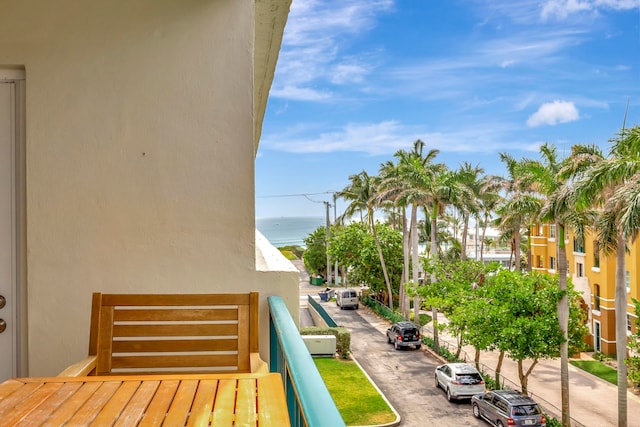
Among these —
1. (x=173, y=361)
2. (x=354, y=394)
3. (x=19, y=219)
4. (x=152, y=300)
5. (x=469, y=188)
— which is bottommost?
(x=354, y=394)

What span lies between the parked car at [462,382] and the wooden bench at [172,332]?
46.3 ft

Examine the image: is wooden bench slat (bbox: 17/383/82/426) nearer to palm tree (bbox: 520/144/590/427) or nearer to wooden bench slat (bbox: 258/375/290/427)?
wooden bench slat (bbox: 258/375/290/427)

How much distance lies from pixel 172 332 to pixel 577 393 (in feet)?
58.2

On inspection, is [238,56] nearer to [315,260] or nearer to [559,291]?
[559,291]

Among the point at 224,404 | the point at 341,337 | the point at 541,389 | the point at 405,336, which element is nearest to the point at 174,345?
the point at 224,404

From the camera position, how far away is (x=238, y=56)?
278 cm

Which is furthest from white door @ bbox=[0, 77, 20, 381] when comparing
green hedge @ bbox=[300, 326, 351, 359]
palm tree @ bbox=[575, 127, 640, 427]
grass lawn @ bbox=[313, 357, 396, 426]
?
green hedge @ bbox=[300, 326, 351, 359]

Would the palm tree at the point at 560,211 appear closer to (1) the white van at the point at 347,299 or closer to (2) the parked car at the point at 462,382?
(2) the parked car at the point at 462,382

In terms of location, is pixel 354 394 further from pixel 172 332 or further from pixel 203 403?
pixel 203 403

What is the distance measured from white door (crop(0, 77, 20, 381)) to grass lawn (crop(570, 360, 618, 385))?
1899 centimetres

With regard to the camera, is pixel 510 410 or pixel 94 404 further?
pixel 510 410

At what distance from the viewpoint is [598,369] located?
1933 centimetres

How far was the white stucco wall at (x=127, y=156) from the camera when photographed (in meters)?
2.66

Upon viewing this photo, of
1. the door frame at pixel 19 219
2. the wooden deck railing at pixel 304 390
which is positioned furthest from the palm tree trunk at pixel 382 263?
the wooden deck railing at pixel 304 390
